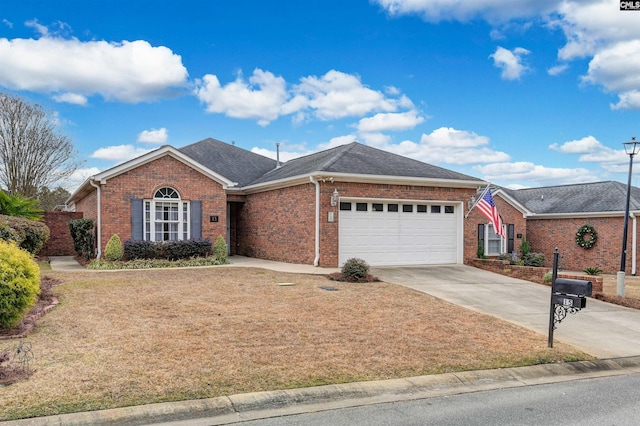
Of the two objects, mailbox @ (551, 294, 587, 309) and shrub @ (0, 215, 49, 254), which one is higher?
shrub @ (0, 215, 49, 254)

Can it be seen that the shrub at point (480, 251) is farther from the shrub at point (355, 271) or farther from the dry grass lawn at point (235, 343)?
the dry grass lawn at point (235, 343)

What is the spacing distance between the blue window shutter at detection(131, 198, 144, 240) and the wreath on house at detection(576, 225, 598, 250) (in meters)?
20.2

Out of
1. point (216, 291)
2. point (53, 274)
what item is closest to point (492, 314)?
point (216, 291)

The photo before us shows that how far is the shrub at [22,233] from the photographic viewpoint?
424 inches

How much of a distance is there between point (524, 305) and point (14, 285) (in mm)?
9845

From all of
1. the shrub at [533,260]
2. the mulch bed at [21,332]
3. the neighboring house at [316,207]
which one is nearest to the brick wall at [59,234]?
the neighboring house at [316,207]

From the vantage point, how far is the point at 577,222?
24.7 meters

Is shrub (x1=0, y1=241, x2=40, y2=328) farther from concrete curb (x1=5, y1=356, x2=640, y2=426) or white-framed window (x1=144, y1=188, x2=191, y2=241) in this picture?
white-framed window (x1=144, y1=188, x2=191, y2=241)

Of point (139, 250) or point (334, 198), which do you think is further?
point (139, 250)

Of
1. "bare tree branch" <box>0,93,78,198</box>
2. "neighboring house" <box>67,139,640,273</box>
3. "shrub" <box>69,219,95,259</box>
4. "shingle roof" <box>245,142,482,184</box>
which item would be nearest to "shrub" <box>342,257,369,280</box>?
"neighboring house" <box>67,139,640,273</box>

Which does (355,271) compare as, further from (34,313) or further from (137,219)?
(137,219)

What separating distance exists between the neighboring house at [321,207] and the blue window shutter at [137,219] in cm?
3

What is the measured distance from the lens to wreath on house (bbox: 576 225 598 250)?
78.0 ft

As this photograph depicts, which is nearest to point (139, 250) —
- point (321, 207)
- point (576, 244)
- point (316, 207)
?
point (316, 207)
